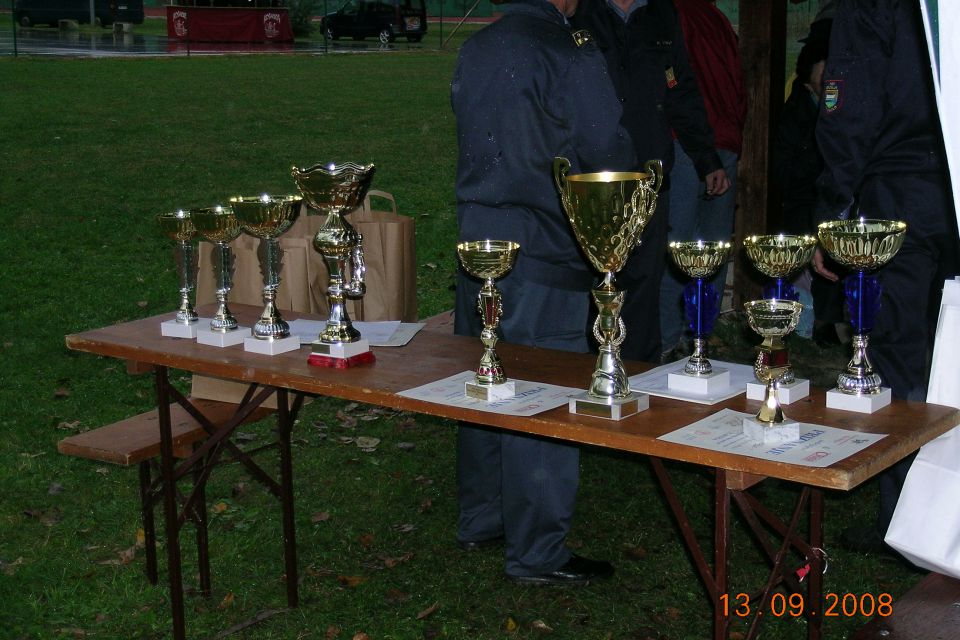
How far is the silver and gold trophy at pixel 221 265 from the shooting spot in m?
3.51

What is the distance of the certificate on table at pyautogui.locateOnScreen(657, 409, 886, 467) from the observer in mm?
2414

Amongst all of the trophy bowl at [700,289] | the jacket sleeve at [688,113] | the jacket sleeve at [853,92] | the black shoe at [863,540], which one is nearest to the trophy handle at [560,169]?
the trophy bowl at [700,289]

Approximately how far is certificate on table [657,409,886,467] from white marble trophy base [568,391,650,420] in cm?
15

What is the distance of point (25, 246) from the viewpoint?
10.0 m

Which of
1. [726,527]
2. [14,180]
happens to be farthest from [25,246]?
[726,527]

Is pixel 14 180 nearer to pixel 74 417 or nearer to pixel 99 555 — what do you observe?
pixel 74 417

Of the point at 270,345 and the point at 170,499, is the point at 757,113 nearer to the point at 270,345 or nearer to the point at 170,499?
the point at 270,345

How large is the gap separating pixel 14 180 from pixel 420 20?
27.4m

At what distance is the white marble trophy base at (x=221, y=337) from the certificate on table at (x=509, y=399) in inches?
29.1

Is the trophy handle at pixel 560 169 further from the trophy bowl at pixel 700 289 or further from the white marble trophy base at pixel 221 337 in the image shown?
the white marble trophy base at pixel 221 337

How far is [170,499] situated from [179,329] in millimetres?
511

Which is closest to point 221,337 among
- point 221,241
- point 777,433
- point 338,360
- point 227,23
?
point 221,241

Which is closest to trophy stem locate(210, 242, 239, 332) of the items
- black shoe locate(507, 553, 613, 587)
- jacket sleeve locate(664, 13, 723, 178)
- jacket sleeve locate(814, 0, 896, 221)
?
black shoe locate(507, 553, 613, 587)

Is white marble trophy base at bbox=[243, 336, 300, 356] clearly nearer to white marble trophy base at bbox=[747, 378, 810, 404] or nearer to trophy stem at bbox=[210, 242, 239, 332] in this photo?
trophy stem at bbox=[210, 242, 239, 332]
